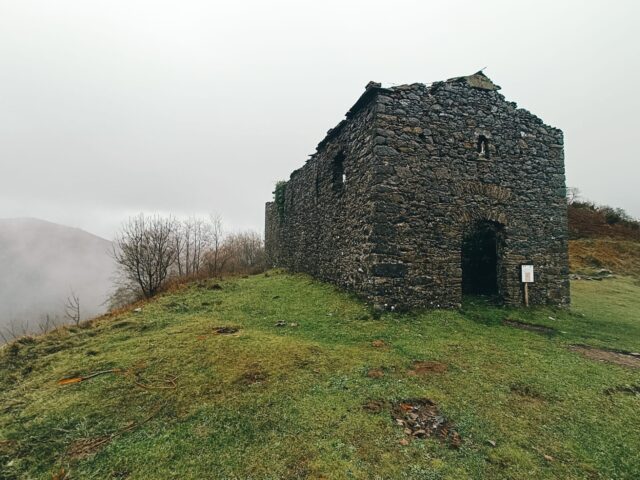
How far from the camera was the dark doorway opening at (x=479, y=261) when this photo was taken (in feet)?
34.8

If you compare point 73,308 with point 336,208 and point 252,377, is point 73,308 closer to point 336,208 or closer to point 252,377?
point 336,208

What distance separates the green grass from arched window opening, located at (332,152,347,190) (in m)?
4.84

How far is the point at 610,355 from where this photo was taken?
6.14 metres

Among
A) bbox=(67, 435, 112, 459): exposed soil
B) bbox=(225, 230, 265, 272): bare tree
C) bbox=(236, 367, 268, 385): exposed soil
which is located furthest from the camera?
bbox=(225, 230, 265, 272): bare tree

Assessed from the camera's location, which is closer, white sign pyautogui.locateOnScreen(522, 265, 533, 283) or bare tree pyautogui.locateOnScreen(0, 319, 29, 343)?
bare tree pyautogui.locateOnScreen(0, 319, 29, 343)

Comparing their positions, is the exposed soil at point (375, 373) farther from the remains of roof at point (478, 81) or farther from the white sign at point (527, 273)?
the remains of roof at point (478, 81)

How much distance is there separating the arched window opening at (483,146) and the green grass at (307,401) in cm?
476

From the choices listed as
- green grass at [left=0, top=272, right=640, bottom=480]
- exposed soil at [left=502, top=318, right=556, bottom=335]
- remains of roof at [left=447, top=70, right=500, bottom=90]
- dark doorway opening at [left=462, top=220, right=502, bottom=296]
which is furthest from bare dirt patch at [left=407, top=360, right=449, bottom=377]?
remains of roof at [left=447, top=70, right=500, bottom=90]

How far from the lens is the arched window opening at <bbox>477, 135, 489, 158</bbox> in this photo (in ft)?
30.1

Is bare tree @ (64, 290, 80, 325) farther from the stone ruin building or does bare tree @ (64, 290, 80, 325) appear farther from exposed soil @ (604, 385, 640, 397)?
exposed soil @ (604, 385, 640, 397)

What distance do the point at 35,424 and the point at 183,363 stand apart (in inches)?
68.7

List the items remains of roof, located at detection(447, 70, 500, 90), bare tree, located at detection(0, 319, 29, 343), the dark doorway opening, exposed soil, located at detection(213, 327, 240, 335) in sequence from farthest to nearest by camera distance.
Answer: the dark doorway opening, remains of roof, located at detection(447, 70, 500, 90), bare tree, located at detection(0, 319, 29, 343), exposed soil, located at detection(213, 327, 240, 335)

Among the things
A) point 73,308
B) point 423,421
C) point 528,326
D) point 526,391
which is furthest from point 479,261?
point 73,308

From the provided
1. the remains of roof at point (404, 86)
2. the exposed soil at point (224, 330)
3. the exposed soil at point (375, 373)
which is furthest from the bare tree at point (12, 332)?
the remains of roof at point (404, 86)
